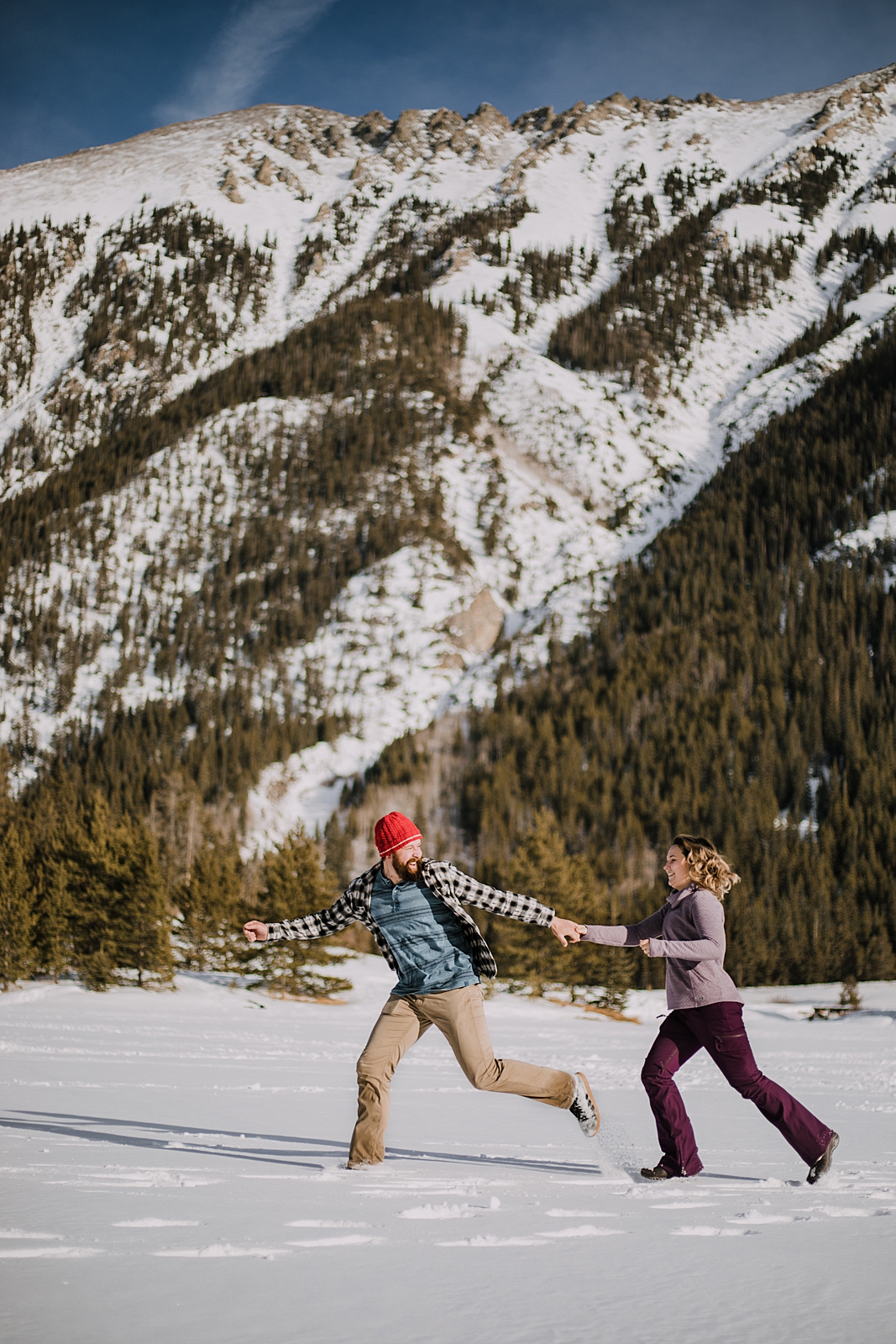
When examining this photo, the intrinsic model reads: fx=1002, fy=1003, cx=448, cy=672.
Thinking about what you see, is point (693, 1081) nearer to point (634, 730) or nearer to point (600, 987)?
point (600, 987)

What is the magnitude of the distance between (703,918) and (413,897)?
5.81ft

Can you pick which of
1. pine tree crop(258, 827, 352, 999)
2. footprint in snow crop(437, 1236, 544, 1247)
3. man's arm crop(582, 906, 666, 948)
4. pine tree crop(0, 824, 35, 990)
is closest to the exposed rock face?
pine tree crop(258, 827, 352, 999)

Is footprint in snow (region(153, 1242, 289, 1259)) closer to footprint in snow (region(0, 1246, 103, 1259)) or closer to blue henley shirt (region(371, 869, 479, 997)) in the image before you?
footprint in snow (region(0, 1246, 103, 1259))

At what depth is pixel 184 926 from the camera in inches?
1516

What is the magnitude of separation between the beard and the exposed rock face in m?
126

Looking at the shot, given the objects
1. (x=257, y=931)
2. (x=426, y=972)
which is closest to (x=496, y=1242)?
(x=426, y=972)

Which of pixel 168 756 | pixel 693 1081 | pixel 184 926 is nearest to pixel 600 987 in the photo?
pixel 184 926

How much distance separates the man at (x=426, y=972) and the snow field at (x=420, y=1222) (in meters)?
0.47

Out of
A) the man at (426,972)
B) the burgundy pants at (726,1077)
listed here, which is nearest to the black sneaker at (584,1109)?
the man at (426,972)

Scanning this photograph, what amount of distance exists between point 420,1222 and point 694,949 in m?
2.39

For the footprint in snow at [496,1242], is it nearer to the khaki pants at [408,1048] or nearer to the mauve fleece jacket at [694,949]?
the khaki pants at [408,1048]

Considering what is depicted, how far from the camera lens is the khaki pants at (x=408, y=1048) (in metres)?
5.91

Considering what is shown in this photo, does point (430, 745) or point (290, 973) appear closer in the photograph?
point (290, 973)

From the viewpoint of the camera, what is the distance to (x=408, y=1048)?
588 cm
